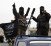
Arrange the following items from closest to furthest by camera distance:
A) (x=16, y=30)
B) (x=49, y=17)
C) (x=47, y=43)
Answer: (x=47, y=43) → (x=49, y=17) → (x=16, y=30)

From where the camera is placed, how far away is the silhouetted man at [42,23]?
1440 centimetres

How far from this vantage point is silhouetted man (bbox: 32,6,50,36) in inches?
567

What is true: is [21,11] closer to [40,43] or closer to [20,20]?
[20,20]

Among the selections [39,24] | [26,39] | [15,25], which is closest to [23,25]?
[15,25]

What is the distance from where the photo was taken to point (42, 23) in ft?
48.3

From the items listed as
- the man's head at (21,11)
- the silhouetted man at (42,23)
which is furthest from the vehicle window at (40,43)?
the man's head at (21,11)

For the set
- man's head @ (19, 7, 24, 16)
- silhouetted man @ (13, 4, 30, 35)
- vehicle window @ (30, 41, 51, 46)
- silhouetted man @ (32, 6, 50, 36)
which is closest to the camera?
vehicle window @ (30, 41, 51, 46)

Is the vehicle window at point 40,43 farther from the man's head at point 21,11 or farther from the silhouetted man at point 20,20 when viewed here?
the man's head at point 21,11

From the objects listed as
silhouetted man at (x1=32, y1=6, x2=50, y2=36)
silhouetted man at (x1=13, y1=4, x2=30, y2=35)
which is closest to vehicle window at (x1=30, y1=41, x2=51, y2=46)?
silhouetted man at (x1=32, y1=6, x2=50, y2=36)

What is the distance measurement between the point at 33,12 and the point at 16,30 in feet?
3.94

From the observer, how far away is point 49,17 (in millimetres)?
14422

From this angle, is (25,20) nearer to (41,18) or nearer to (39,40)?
(41,18)

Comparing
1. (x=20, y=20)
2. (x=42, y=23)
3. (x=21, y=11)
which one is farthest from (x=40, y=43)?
(x=21, y=11)

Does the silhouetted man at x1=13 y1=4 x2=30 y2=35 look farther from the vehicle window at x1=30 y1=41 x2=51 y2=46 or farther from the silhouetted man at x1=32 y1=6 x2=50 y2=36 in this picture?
the vehicle window at x1=30 y1=41 x2=51 y2=46
